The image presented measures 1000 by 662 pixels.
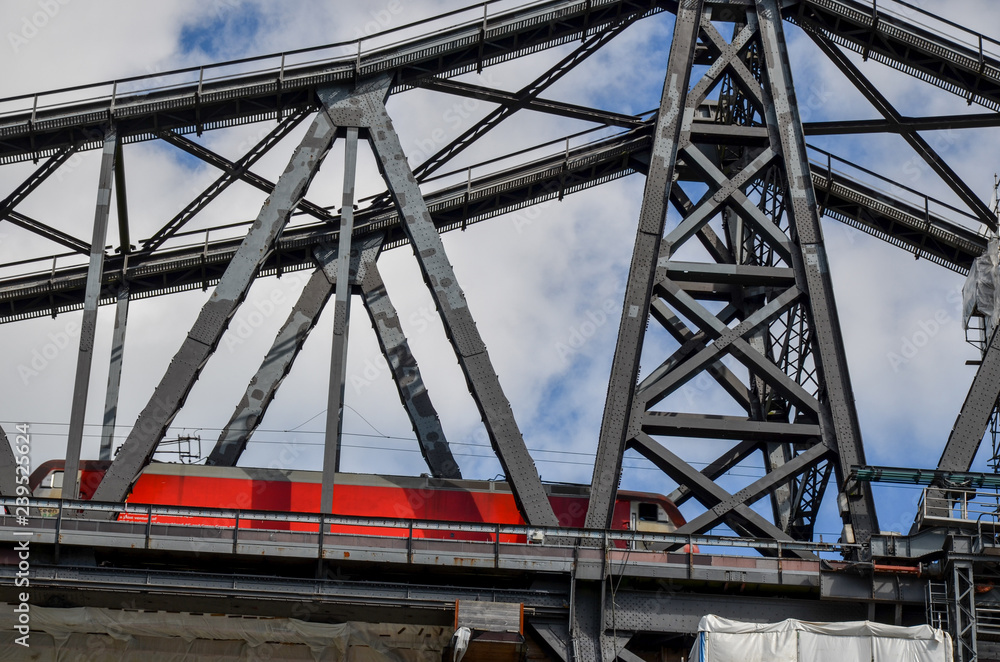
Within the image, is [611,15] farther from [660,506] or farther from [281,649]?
[281,649]

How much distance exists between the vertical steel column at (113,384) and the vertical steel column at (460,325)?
33.3ft

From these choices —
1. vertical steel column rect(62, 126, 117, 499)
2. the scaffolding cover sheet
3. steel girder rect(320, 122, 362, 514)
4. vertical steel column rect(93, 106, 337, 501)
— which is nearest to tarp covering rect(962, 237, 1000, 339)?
the scaffolding cover sheet

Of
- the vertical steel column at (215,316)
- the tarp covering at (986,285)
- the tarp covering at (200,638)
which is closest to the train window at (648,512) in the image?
the tarp covering at (200,638)

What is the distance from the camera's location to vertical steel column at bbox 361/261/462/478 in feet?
129

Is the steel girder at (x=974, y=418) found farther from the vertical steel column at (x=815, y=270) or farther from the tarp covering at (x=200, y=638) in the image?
the tarp covering at (x=200, y=638)

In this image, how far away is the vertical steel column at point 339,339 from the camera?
3294 centimetres

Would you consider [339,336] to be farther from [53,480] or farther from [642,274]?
[53,480]

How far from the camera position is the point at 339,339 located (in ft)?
112

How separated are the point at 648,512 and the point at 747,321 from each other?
265 inches

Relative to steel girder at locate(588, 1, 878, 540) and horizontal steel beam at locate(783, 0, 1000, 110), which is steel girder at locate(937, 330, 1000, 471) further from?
horizontal steel beam at locate(783, 0, 1000, 110)

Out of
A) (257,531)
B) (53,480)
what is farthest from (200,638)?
(53,480)

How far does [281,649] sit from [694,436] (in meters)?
11.7

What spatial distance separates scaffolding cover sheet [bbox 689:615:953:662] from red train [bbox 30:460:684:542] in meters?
10.6

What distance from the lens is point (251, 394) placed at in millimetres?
39312
